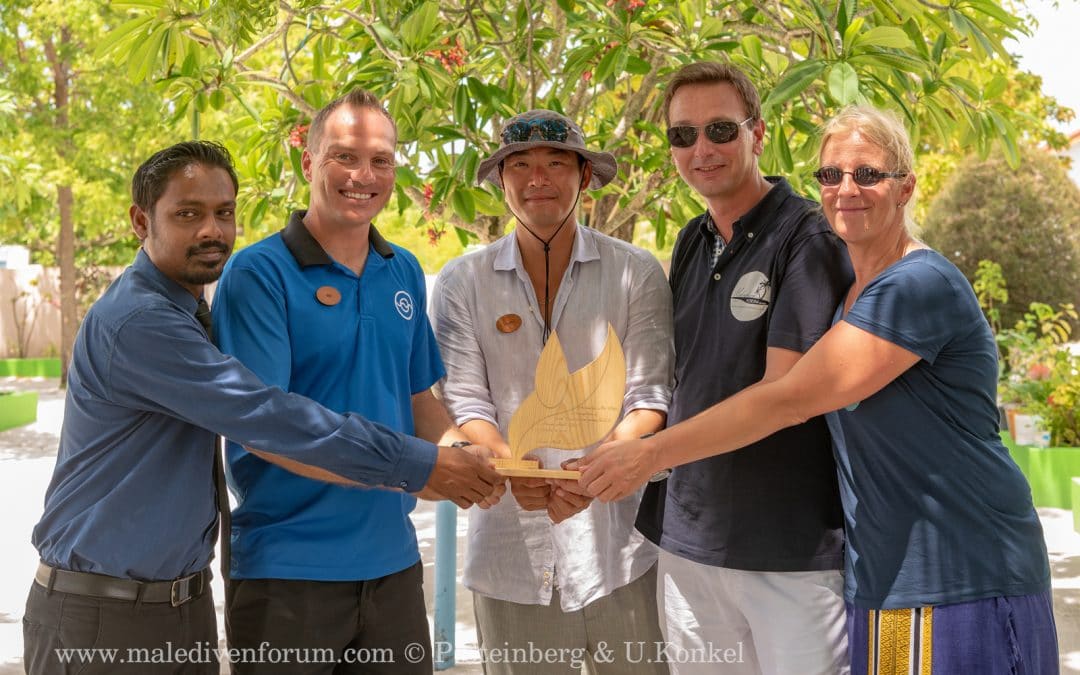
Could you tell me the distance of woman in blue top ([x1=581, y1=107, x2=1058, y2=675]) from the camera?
226 centimetres

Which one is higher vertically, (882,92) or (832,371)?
(882,92)

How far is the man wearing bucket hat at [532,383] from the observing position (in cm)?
292

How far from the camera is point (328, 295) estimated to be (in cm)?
259

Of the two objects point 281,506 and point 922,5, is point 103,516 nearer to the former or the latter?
point 281,506

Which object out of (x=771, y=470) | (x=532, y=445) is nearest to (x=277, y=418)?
(x=532, y=445)

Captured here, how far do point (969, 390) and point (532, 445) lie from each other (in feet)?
3.68

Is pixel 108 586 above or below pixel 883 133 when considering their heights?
below

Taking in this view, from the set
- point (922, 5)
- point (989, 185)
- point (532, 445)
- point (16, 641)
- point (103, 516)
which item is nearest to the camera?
point (103, 516)

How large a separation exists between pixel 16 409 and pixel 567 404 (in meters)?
13.0

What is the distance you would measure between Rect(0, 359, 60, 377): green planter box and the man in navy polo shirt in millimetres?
21462

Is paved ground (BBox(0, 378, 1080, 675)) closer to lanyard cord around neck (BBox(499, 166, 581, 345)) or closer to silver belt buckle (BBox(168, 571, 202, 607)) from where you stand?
lanyard cord around neck (BBox(499, 166, 581, 345))

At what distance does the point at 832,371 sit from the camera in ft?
7.64

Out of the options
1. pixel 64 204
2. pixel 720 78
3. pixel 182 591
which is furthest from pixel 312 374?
pixel 64 204

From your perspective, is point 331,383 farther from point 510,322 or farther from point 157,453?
point 510,322
